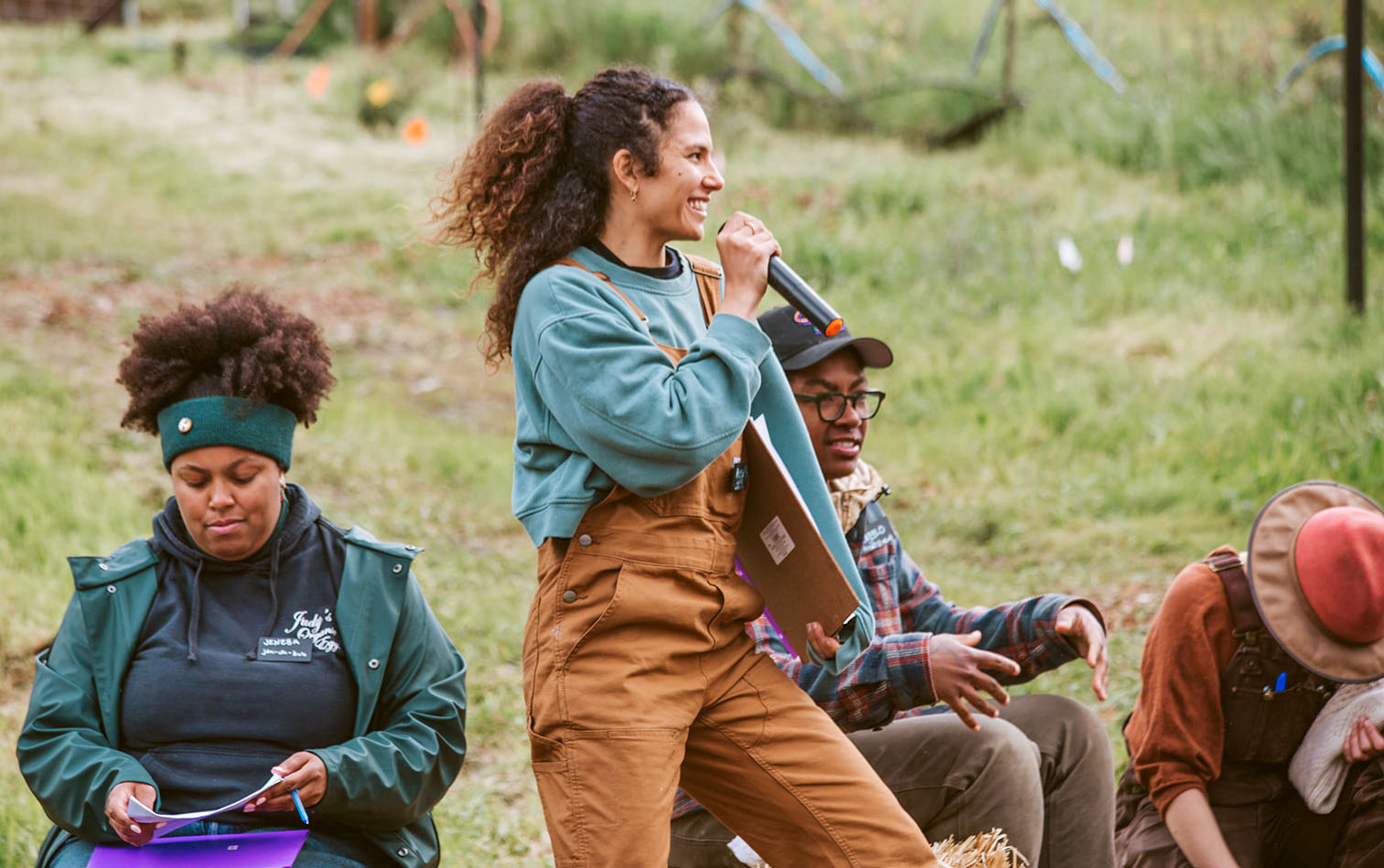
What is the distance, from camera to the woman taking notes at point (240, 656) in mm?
2742

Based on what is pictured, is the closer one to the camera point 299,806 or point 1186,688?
point 299,806

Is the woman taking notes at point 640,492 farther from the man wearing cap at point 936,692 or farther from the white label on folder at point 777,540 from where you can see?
the man wearing cap at point 936,692

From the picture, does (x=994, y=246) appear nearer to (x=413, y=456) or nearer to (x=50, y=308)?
(x=413, y=456)

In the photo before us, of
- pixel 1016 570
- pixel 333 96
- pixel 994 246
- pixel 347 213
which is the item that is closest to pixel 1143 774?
pixel 1016 570

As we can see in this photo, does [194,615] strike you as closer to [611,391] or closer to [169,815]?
[169,815]

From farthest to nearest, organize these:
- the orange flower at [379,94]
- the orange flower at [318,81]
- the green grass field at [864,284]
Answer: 1. the orange flower at [318,81]
2. the orange flower at [379,94]
3. the green grass field at [864,284]

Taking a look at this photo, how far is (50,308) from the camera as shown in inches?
350

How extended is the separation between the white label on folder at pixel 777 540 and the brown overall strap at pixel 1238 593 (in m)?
1.09

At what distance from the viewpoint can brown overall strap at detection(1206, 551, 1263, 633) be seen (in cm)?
320

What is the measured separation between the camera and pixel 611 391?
248 centimetres

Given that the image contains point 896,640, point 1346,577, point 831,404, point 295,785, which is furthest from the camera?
point 831,404

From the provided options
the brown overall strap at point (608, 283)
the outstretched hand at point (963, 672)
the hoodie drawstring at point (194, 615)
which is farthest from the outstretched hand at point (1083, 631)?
the hoodie drawstring at point (194, 615)

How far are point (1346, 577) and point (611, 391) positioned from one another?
1.65m

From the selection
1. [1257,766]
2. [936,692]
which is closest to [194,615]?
[936,692]
